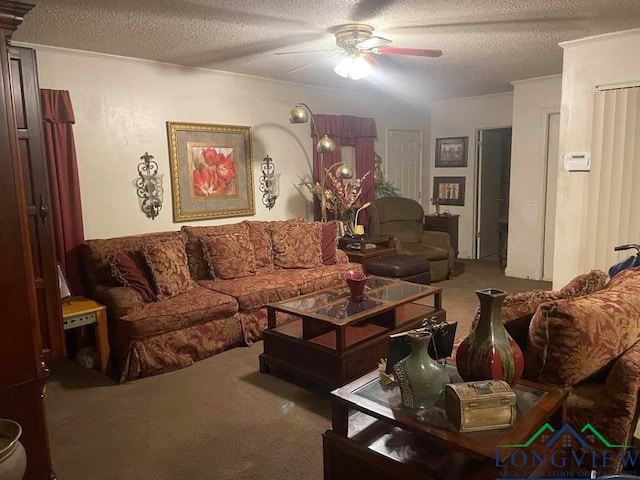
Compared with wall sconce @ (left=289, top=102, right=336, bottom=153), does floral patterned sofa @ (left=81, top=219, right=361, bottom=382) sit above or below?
below

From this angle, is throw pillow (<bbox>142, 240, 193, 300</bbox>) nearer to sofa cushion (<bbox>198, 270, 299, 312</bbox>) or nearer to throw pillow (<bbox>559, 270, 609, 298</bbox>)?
sofa cushion (<bbox>198, 270, 299, 312</bbox>)

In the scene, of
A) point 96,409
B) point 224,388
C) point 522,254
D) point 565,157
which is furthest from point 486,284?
point 96,409

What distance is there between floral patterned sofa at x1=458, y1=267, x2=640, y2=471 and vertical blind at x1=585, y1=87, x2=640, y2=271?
222 cm

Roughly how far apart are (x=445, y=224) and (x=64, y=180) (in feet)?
15.7

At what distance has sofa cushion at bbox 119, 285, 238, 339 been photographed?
3.26 meters

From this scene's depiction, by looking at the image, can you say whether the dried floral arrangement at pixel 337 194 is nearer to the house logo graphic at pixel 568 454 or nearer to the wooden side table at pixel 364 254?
the wooden side table at pixel 364 254

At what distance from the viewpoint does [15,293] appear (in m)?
1.78

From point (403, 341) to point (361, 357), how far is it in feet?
4.16

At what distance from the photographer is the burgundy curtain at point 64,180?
3639mm

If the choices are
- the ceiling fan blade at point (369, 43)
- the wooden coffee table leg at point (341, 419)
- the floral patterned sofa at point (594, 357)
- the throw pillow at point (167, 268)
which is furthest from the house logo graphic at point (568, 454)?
the throw pillow at point (167, 268)

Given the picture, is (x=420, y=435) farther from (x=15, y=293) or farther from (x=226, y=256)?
(x=226, y=256)

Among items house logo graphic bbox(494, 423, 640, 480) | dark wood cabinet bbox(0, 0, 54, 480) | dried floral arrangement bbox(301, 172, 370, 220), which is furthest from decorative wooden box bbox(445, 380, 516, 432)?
dried floral arrangement bbox(301, 172, 370, 220)

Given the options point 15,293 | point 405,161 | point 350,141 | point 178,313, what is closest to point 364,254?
point 350,141

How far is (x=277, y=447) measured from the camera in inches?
95.7
